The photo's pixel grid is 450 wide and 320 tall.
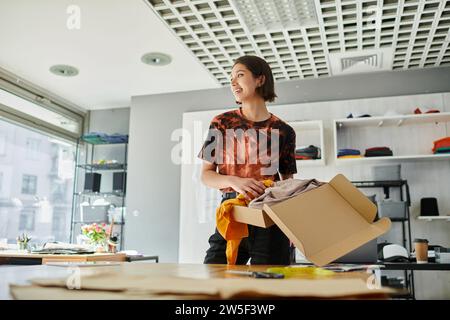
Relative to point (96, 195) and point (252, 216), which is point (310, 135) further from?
point (252, 216)

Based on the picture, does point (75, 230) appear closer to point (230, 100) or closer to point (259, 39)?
point (230, 100)

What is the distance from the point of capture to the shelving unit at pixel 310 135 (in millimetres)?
3837

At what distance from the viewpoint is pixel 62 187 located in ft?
16.4

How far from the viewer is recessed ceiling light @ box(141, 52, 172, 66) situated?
3744mm

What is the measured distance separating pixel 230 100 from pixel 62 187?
2.23 metres

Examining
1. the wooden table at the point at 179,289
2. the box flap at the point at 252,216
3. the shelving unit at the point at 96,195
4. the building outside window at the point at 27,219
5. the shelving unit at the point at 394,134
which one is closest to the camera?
the wooden table at the point at 179,289

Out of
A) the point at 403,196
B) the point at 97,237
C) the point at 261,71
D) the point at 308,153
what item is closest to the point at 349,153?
the point at 308,153

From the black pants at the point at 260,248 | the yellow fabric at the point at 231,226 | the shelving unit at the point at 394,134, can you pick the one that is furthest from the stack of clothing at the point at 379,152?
the yellow fabric at the point at 231,226

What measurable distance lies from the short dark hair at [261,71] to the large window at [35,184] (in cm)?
352

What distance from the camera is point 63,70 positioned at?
13.4ft

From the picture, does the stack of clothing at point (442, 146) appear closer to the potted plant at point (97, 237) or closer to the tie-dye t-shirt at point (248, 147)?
the tie-dye t-shirt at point (248, 147)

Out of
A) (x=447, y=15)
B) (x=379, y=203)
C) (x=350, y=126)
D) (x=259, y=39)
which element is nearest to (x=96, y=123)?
(x=259, y=39)

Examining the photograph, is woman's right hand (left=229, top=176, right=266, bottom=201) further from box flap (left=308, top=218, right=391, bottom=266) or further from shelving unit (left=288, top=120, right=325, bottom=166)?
shelving unit (left=288, top=120, right=325, bottom=166)

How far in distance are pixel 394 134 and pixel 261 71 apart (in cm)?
278
